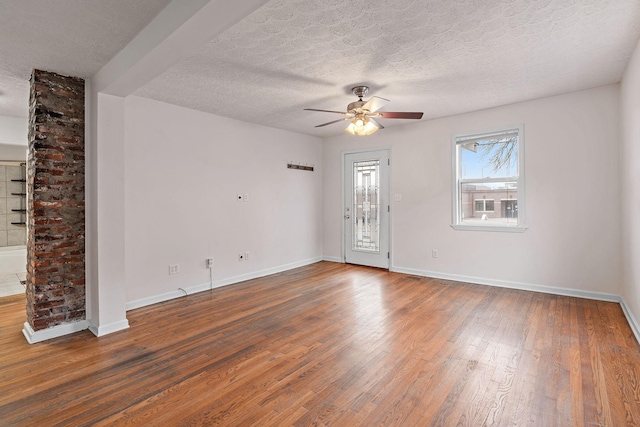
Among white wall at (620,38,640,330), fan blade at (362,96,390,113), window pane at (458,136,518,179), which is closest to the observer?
white wall at (620,38,640,330)

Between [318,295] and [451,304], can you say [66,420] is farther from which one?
[451,304]

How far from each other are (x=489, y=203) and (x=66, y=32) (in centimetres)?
508

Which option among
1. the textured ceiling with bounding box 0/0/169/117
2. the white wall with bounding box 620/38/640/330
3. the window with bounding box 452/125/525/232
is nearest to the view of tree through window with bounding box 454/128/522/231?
the window with bounding box 452/125/525/232

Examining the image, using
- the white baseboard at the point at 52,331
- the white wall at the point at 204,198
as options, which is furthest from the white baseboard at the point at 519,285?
the white baseboard at the point at 52,331

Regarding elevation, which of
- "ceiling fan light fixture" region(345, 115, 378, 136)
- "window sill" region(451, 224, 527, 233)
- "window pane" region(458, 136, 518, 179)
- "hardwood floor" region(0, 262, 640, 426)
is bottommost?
"hardwood floor" region(0, 262, 640, 426)

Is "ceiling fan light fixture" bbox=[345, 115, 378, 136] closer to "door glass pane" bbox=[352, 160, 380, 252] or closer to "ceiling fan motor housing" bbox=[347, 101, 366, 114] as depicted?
"ceiling fan motor housing" bbox=[347, 101, 366, 114]

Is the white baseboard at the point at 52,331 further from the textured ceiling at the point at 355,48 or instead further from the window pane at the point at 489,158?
→ the window pane at the point at 489,158

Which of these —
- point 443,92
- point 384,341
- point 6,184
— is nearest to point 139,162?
point 384,341

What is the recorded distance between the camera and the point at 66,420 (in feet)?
5.90

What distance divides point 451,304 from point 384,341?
1.40m

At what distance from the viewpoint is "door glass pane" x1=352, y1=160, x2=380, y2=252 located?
578 centimetres

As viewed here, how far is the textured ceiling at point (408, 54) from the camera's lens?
7.10ft

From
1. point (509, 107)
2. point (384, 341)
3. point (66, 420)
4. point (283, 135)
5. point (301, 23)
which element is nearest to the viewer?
point (66, 420)

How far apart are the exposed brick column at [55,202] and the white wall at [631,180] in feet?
17.0
